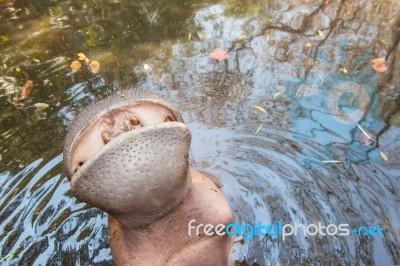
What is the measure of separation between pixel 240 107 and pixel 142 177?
2.70m

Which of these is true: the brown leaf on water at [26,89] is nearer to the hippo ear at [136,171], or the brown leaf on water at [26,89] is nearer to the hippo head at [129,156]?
the hippo head at [129,156]

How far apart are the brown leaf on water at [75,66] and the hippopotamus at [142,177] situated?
→ 336 cm

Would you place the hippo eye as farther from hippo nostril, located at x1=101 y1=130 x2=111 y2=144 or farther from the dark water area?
the dark water area

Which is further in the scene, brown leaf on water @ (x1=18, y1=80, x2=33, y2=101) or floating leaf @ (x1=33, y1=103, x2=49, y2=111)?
brown leaf on water @ (x1=18, y1=80, x2=33, y2=101)

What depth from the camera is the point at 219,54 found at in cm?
526

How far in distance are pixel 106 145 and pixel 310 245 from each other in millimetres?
1903

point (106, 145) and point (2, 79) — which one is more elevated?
point (106, 145)

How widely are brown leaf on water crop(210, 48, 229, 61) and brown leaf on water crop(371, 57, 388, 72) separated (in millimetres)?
1560

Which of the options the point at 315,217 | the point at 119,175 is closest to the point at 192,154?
the point at 315,217

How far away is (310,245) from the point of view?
3.14 m

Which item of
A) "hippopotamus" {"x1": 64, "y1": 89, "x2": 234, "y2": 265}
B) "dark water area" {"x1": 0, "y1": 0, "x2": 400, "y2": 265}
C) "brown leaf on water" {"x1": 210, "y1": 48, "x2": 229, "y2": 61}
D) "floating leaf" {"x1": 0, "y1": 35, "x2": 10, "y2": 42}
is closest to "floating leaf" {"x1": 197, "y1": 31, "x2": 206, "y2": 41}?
"dark water area" {"x1": 0, "y1": 0, "x2": 400, "y2": 265}

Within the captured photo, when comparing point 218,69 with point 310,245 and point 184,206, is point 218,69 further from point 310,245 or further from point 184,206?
point 184,206

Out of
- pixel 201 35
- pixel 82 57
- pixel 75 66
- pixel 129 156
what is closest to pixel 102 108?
pixel 129 156

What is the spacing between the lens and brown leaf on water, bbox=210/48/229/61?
5207 mm
